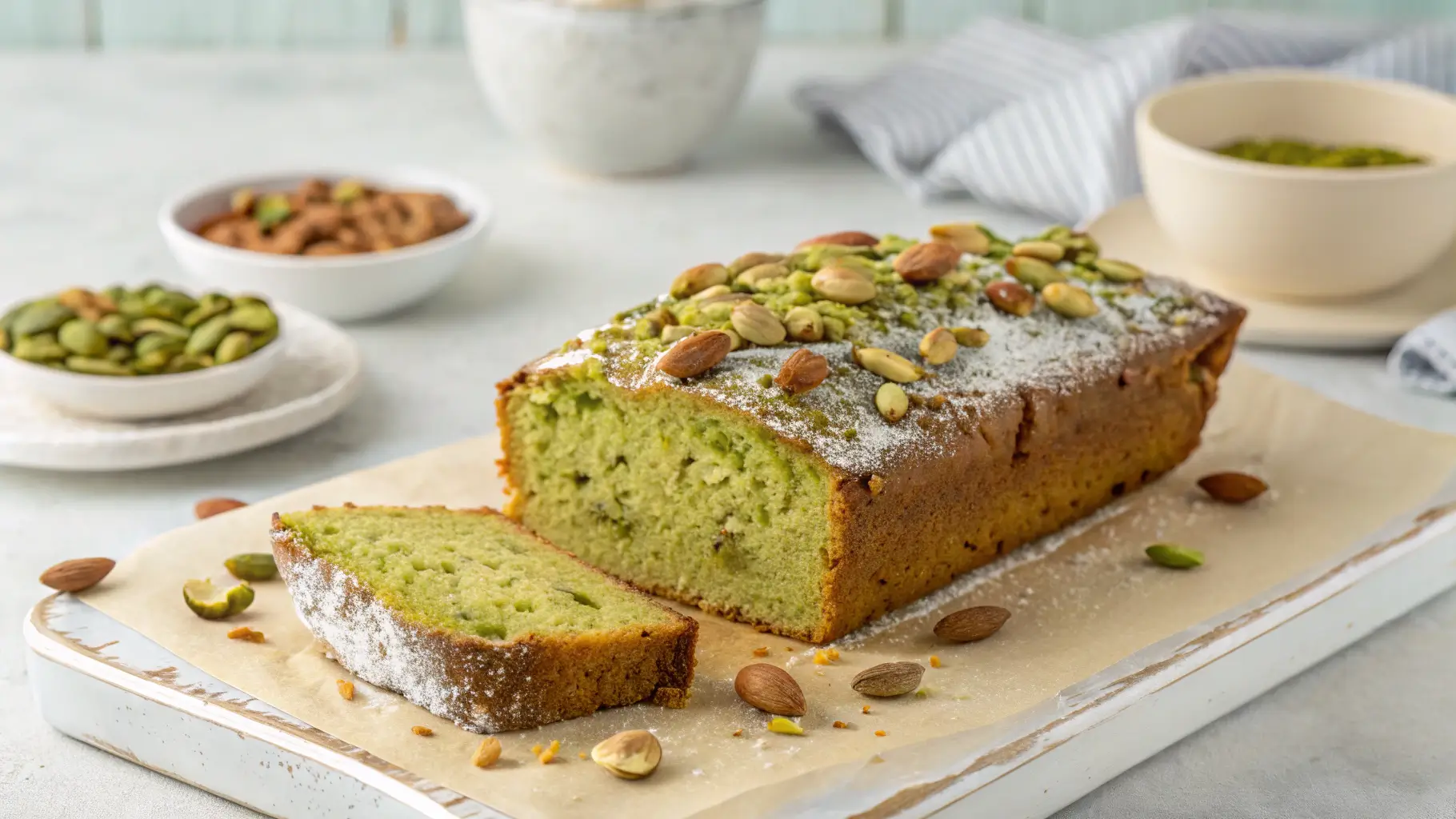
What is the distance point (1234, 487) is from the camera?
2.92m

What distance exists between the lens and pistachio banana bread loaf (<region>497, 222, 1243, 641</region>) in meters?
2.46

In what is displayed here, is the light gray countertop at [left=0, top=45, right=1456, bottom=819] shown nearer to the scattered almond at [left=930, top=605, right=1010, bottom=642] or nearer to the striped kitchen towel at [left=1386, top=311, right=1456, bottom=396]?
the striped kitchen towel at [left=1386, top=311, right=1456, bottom=396]

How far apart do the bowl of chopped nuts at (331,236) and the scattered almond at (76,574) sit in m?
1.23

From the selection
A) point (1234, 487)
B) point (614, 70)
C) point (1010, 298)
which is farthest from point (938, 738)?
point (614, 70)

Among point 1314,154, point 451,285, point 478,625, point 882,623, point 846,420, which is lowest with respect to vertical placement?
point 451,285

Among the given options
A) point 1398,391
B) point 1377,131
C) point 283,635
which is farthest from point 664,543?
point 1377,131

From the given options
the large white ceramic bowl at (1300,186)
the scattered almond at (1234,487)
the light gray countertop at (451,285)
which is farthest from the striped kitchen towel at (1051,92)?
the scattered almond at (1234,487)

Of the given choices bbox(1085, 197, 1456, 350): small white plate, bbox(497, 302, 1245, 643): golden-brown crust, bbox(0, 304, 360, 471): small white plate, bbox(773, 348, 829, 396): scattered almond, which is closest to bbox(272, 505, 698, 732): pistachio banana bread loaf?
bbox(497, 302, 1245, 643): golden-brown crust

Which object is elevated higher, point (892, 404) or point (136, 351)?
point (892, 404)

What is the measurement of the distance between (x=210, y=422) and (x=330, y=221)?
846mm

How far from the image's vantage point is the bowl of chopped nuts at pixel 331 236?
366 cm

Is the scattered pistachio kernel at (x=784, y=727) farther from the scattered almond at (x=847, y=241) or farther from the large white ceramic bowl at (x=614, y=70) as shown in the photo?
the large white ceramic bowl at (x=614, y=70)

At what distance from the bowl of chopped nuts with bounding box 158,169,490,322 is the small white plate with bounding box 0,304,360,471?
165 mm

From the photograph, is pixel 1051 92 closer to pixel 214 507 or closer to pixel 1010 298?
pixel 1010 298
